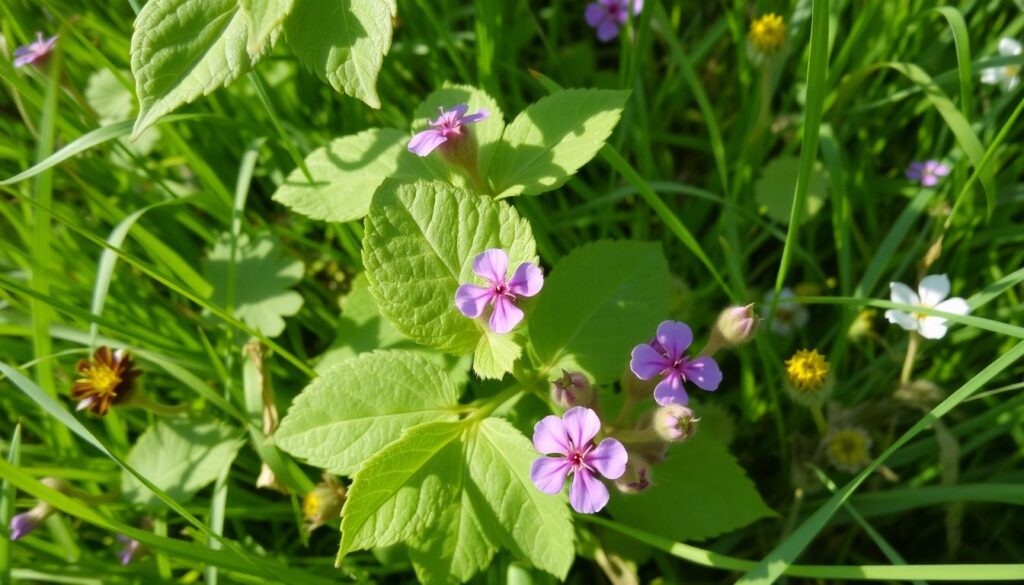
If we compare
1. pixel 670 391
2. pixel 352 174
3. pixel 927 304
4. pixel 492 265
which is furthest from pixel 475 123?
pixel 927 304

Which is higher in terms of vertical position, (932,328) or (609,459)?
(609,459)

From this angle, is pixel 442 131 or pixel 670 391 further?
pixel 442 131

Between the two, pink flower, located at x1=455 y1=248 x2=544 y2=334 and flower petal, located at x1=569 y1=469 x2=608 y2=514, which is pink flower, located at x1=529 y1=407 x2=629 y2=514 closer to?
flower petal, located at x1=569 y1=469 x2=608 y2=514

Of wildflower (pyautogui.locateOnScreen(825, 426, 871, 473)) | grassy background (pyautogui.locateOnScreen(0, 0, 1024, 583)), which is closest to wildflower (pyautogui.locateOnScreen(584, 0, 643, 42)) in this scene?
grassy background (pyautogui.locateOnScreen(0, 0, 1024, 583))

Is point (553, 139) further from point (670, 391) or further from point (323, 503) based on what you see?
point (323, 503)

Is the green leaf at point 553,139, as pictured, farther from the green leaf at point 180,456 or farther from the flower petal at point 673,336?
the green leaf at point 180,456

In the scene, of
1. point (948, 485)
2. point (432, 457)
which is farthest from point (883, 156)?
point (432, 457)

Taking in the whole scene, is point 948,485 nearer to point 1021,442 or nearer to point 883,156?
point 1021,442
